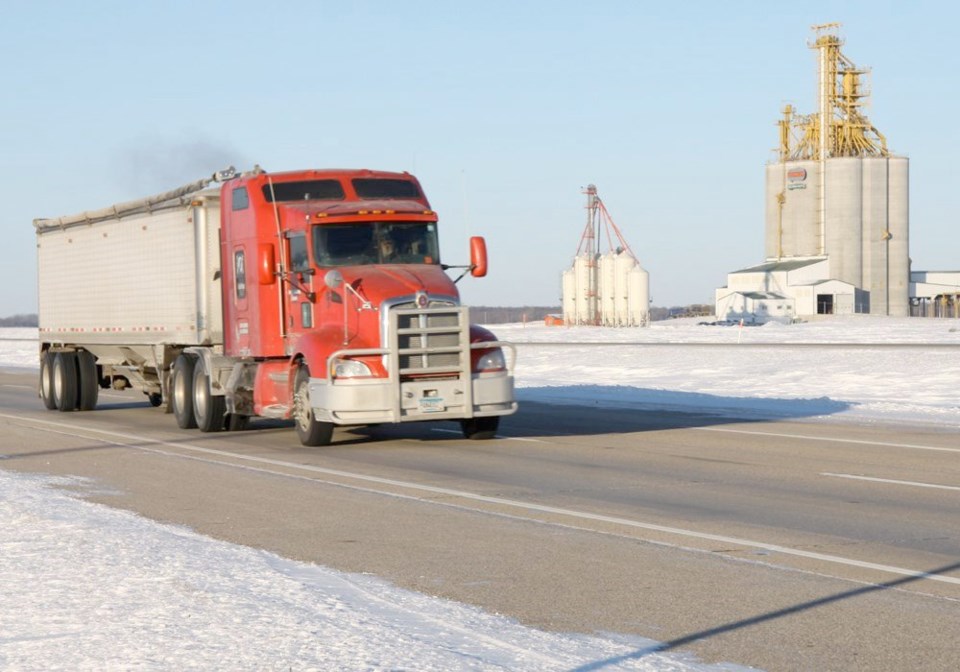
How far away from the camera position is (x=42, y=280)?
28891 mm

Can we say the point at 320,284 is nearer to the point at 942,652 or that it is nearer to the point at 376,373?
the point at 376,373

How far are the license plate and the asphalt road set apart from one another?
1.95 ft

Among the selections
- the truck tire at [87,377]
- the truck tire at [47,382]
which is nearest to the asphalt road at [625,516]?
the truck tire at [87,377]

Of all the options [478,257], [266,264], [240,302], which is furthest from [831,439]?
[240,302]

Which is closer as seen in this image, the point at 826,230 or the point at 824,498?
the point at 824,498

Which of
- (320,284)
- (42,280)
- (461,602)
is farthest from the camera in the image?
(42,280)

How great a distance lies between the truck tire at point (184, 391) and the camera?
2192 centimetres

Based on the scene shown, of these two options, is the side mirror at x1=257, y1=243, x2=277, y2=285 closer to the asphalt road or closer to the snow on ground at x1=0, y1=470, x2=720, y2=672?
the asphalt road

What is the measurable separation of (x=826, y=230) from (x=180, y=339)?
90.0 m

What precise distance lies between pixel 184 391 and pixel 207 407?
3.23 ft

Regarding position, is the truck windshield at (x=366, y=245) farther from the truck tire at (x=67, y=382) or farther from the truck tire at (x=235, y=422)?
the truck tire at (x=67, y=382)

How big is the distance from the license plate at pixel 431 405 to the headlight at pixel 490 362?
2.50 feet

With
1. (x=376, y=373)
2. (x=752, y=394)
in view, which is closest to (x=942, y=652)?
(x=376, y=373)

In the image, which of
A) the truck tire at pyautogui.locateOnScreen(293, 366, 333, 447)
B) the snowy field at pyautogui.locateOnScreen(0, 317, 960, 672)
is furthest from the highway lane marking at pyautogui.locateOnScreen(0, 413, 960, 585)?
the snowy field at pyautogui.locateOnScreen(0, 317, 960, 672)
